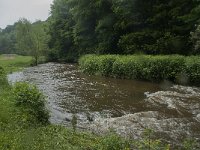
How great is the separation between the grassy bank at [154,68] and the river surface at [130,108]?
0.99 metres

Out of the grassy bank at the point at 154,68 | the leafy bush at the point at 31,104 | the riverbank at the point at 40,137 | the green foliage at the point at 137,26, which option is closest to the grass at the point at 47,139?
the riverbank at the point at 40,137

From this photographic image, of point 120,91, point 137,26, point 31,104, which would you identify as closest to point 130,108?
point 31,104

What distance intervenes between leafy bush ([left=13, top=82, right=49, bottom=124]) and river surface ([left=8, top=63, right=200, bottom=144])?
1223mm

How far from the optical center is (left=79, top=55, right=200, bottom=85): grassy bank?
25969 mm

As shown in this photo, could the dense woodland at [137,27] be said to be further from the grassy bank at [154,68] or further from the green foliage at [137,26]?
the grassy bank at [154,68]

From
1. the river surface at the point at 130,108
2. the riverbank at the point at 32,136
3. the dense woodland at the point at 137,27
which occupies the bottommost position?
the river surface at the point at 130,108

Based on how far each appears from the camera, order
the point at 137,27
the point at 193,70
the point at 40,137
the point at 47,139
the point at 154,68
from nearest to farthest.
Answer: the point at 47,139, the point at 40,137, the point at 193,70, the point at 154,68, the point at 137,27

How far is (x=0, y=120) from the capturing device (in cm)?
1295

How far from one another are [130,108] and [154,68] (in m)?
10.5

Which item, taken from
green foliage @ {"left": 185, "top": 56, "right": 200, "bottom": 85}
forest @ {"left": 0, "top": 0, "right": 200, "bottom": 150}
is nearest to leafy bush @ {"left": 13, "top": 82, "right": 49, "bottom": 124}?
forest @ {"left": 0, "top": 0, "right": 200, "bottom": 150}

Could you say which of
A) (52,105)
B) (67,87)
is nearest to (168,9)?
(67,87)

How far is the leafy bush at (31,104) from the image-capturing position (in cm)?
1441

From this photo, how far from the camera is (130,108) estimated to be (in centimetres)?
1897

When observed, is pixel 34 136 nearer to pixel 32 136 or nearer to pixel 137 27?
pixel 32 136
